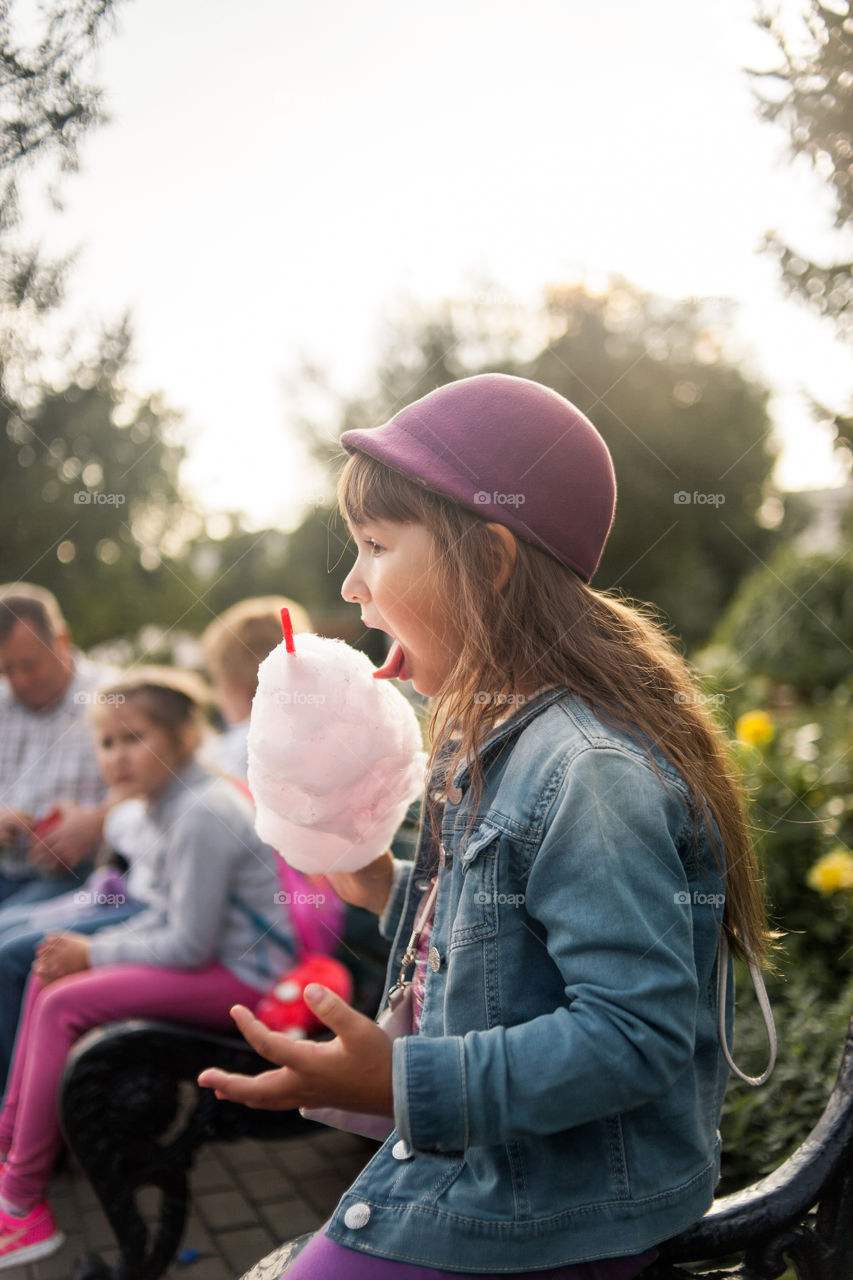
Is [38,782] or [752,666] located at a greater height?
Answer: [752,666]

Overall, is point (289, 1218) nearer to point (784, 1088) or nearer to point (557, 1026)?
point (784, 1088)

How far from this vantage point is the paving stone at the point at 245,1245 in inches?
Result: 73.6

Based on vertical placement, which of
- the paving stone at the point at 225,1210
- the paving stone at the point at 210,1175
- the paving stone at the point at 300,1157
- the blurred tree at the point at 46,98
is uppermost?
the blurred tree at the point at 46,98

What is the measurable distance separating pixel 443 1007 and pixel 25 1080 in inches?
57.0

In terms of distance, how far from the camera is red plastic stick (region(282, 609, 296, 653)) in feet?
3.51

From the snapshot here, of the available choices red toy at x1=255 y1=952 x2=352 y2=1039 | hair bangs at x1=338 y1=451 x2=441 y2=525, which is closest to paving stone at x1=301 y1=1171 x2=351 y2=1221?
red toy at x1=255 y1=952 x2=352 y2=1039

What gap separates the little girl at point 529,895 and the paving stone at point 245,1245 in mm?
1058

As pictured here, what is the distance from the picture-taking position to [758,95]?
131cm

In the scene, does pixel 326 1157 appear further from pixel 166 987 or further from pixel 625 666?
pixel 625 666

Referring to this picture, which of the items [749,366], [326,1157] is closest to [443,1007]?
[326,1157]

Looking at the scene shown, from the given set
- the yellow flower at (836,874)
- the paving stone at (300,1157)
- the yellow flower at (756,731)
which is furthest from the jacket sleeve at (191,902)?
the yellow flower at (756,731)

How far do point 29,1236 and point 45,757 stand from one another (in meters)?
1.63

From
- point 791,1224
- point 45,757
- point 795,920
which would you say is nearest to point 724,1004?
point 791,1224

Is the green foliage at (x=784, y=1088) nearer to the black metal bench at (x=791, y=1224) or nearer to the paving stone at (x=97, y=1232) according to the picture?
the black metal bench at (x=791, y=1224)
